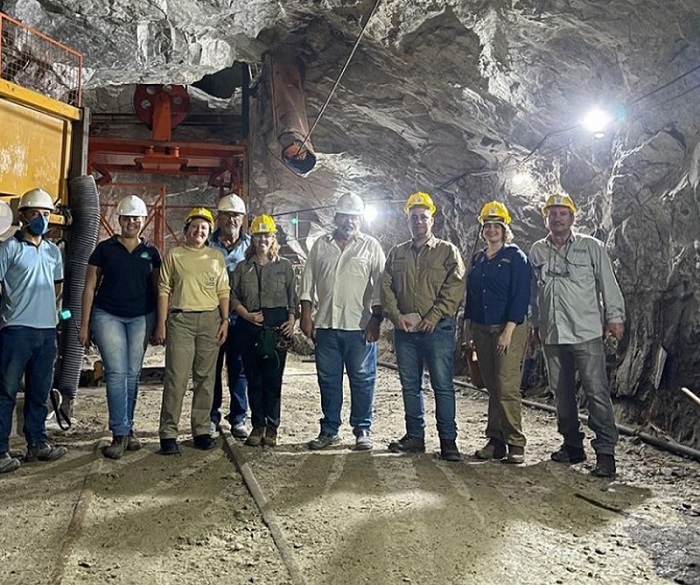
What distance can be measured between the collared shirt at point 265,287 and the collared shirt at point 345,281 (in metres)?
0.12

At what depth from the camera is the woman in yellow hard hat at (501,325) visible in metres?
4.04

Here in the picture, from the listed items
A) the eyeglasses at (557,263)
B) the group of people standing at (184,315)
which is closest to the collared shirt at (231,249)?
the group of people standing at (184,315)

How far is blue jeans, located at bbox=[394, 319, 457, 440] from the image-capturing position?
4137 mm

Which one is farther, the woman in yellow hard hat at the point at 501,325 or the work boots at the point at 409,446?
the work boots at the point at 409,446

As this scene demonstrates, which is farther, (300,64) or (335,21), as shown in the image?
(300,64)

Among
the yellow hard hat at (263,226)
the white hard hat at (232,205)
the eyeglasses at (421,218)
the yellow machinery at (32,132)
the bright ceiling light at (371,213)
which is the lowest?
the yellow hard hat at (263,226)

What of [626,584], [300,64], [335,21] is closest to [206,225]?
[626,584]

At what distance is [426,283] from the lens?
4.18 metres

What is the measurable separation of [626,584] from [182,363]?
294 cm

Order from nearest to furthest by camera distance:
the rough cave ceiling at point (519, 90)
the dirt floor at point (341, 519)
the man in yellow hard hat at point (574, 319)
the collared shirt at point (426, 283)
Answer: the dirt floor at point (341, 519), the man in yellow hard hat at point (574, 319), the collared shirt at point (426, 283), the rough cave ceiling at point (519, 90)

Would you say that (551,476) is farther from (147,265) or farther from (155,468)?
(147,265)

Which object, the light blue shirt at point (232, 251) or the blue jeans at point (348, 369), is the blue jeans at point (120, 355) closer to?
the light blue shirt at point (232, 251)

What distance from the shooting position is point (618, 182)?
5793 millimetres

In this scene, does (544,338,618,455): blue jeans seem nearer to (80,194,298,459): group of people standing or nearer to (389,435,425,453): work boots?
(389,435,425,453): work boots
